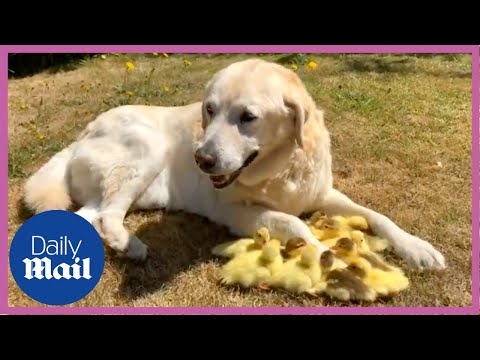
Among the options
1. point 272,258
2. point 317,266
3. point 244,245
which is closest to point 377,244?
point 317,266

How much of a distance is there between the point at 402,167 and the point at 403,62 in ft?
3.54

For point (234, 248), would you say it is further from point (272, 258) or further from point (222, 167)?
point (222, 167)

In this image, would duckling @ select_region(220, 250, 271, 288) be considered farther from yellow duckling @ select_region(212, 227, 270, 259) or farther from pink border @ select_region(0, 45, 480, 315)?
pink border @ select_region(0, 45, 480, 315)

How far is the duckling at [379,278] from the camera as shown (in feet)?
8.38

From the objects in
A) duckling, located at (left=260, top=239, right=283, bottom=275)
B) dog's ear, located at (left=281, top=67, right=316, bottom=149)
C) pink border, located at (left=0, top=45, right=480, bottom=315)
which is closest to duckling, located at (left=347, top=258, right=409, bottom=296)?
pink border, located at (left=0, top=45, right=480, bottom=315)

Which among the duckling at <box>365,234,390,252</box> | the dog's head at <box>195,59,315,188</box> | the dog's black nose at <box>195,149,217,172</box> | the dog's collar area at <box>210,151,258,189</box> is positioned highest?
the dog's head at <box>195,59,315,188</box>

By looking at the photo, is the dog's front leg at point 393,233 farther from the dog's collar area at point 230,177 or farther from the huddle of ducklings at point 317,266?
the dog's collar area at point 230,177

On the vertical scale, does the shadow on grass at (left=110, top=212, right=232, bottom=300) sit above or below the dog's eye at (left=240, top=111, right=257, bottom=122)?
below

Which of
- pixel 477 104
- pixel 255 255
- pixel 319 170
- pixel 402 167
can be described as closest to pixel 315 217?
pixel 319 170

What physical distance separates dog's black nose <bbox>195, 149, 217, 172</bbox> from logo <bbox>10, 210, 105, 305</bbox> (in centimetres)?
57

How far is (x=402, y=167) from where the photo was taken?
371cm

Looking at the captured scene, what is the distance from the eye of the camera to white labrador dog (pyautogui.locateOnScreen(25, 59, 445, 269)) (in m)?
2.75

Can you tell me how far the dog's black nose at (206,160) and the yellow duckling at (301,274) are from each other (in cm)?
60

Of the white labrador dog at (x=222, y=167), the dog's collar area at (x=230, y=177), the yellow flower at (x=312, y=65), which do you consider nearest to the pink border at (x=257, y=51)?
the white labrador dog at (x=222, y=167)
